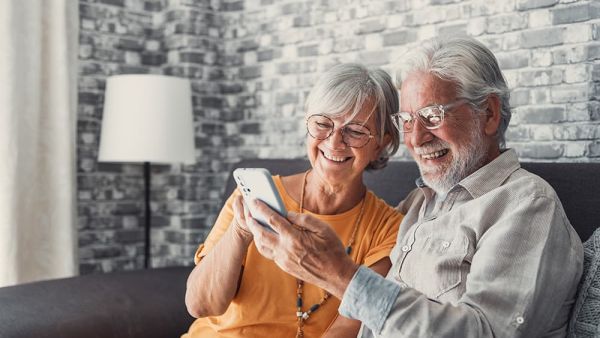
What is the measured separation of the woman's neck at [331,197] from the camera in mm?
2070

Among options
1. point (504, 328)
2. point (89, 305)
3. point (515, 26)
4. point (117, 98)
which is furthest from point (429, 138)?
point (117, 98)

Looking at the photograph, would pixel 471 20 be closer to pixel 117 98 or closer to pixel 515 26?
pixel 515 26

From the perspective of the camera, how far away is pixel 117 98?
10.2 ft

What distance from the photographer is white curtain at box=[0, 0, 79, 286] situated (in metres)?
2.98

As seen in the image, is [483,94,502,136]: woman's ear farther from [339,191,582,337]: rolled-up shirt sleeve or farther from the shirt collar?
[339,191,582,337]: rolled-up shirt sleeve

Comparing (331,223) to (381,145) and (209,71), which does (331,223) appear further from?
(209,71)

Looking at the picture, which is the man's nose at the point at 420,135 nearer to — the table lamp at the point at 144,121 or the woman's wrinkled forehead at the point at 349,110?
the woman's wrinkled forehead at the point at 349,110

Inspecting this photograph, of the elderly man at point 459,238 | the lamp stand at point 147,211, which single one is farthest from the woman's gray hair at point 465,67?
the lamp stand at point 147,211

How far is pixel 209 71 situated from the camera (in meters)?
3.55

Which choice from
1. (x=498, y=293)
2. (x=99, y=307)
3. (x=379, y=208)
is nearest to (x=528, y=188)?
(x=498, y=293)

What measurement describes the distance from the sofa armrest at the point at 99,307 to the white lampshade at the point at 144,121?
0.68m

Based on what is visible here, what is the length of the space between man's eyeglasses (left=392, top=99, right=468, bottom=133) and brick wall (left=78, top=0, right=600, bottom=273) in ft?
3.39

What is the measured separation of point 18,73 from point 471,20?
1.73 metres

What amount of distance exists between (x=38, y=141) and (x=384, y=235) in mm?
1724
